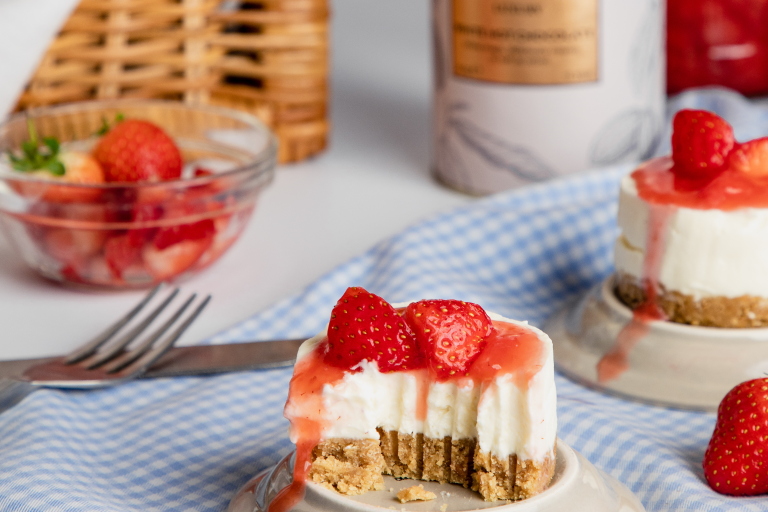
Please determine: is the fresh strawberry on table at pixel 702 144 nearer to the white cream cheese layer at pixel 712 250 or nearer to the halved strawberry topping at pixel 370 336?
the white cream cheese layer at pixel 712 250

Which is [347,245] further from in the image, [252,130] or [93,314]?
[93,314]

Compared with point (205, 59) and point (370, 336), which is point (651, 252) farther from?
point (205, 59)

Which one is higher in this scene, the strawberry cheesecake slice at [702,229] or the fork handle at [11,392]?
the strawberry cheesecake slice at [702,229]

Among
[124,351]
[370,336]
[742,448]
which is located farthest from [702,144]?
[124,351]

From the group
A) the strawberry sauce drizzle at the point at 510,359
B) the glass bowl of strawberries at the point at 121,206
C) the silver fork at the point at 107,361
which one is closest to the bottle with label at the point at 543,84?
the glass bowl of strawberries at the point at 121,206

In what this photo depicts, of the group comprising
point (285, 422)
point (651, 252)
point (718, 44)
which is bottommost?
point (285, 422)

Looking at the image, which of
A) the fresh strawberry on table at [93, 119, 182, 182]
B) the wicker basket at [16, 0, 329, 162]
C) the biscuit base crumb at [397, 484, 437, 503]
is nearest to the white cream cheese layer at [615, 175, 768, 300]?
the biscuit base crumb at [397, 484, 437, 503]
